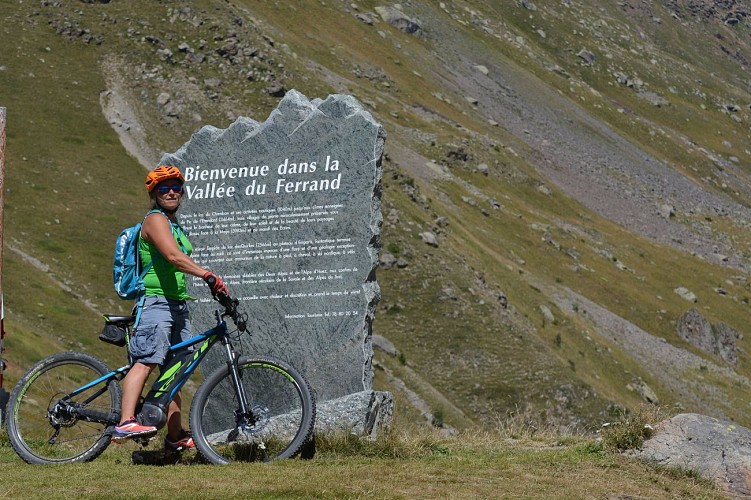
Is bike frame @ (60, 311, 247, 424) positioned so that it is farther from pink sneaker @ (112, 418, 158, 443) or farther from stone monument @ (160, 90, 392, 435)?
stone monument @ (160, 90, 392, 435)

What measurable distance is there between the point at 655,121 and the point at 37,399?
161m

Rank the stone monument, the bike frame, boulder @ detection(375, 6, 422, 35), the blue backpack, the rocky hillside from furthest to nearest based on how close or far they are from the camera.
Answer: boulder @ detection(375, 6, 422, 35) < the rocky hillside < the stone monument < the blue backpack < the bike frame

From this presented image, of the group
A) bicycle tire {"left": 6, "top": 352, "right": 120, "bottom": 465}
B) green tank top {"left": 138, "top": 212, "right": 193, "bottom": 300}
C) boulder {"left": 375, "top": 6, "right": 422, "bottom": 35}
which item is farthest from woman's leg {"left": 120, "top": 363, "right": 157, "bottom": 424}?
boulder {"left": 375, "top": 6, "right": 422, "bottom": 35}

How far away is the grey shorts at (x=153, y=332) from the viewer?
1158 centimetres

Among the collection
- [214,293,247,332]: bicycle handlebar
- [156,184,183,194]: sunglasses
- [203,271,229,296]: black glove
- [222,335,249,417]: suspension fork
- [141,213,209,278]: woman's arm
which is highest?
[156,184,183,194]: sunglasses

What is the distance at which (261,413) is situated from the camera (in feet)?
37.8

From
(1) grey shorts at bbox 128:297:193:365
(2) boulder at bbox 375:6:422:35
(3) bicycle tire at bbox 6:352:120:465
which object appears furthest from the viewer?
(2) boulder at bbox 375:6:422:35

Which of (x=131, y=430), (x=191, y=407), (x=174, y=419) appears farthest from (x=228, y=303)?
(x=131, y=430)

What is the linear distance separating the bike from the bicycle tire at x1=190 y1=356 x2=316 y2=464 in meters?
0.01

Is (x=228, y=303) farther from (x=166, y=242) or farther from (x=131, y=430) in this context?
(x=131, y=430)

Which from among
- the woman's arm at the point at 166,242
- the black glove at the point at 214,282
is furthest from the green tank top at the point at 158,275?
the black glove at the point at 214,282

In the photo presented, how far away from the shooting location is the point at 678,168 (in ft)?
466

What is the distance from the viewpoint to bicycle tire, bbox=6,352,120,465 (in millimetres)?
12008

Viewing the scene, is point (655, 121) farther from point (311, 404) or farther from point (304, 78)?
point (311, 404)
